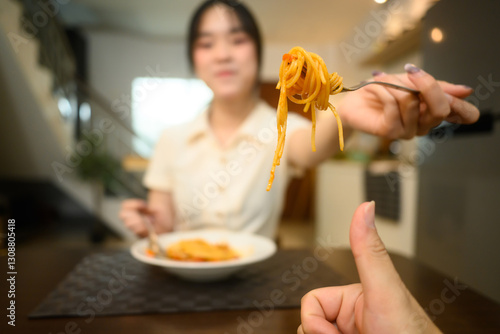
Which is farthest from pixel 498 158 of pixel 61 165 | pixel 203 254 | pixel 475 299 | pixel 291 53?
pixel 61 165

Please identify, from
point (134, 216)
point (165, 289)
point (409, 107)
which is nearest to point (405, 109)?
point (409, 107)

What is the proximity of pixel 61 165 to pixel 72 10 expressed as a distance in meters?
1.70

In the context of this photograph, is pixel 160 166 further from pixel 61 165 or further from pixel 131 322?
pixel 61 165

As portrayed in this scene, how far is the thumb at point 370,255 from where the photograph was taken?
0.26 metres

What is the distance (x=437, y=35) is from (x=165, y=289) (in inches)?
21.0

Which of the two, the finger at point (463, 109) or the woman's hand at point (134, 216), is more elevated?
the finger at point (463, 109)

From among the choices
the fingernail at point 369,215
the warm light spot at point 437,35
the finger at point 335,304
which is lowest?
the finger at point 335,304

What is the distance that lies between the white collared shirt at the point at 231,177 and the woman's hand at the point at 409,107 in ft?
1.70

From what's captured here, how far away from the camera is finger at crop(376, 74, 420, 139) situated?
0.36 m

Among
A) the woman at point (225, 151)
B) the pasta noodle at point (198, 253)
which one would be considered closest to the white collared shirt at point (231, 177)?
the woman at point (225, 151)

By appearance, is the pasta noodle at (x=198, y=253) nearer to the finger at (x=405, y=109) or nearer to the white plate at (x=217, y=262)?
the white plate at (x=217, y=262)

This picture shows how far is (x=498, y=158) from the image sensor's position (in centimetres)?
45

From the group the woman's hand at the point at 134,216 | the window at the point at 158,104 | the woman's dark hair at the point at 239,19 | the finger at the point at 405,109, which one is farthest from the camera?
the window at the point at 158,104

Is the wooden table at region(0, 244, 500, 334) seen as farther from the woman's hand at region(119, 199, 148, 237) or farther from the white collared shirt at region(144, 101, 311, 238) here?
the white collared shirt at region(144, 101, 311, 238)
